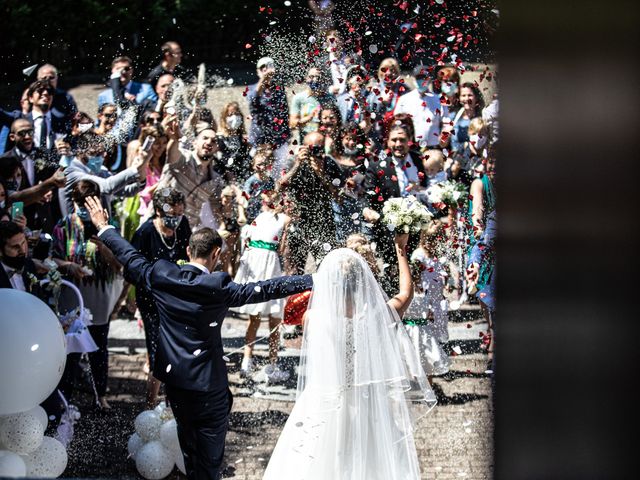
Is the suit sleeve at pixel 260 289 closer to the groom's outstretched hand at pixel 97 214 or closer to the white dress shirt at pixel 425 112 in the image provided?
the groom's outstretched hand at pixel 97 214

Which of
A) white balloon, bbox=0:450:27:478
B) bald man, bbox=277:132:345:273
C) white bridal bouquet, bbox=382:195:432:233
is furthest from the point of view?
bald man, bbox=277:132:345:273

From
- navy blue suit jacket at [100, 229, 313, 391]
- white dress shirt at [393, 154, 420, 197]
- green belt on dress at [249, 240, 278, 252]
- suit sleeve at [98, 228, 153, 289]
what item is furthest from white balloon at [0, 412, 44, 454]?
white dress shirt at [393, 154, 420, 197]

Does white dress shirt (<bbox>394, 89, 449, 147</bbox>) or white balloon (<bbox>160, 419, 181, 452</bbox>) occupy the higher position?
white dress shirt (<bbox>394, 89, 449, 147</bbox>)

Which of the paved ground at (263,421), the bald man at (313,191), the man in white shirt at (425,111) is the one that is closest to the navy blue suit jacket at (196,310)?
the paved ground at (263,421)

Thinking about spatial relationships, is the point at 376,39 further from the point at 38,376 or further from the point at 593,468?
the point at 593,468

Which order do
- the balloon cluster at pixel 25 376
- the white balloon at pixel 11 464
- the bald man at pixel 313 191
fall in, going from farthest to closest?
the bald man at pixel 313 191
the balloon cluster at pixel 25 376
the white balloon at pixel 11 464

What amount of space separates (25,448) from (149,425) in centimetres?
83

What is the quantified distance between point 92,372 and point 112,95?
10.9ft

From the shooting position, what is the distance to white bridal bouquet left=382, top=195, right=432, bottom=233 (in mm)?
5797

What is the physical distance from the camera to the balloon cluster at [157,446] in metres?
5.46

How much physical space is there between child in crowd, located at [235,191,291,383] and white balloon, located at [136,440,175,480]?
1680mm

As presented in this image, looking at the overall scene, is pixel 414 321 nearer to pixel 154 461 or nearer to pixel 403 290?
pixel 403 290

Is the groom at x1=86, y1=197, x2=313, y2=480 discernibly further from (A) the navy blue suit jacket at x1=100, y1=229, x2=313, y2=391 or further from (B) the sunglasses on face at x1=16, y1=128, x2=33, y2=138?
(B) the sunglasses on face at x1=16, y1=128, x2=33, y2=138

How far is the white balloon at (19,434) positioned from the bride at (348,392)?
4.01 feet
